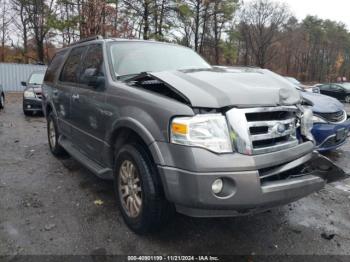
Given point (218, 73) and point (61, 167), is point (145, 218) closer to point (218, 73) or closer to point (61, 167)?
point (218, 73)

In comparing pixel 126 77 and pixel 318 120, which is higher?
pixel 126 77

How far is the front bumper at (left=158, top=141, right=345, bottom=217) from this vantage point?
2380 mm

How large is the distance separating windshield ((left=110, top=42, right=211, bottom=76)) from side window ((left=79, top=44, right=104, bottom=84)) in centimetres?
18

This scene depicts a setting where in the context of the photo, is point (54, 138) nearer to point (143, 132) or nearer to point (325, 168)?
point (143, 132)

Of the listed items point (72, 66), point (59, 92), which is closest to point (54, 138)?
point (59, 92)

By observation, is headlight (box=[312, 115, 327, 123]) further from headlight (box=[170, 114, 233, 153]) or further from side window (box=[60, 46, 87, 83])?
side window (box=[60, 46, 87, 83])

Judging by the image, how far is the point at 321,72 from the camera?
2502 inches

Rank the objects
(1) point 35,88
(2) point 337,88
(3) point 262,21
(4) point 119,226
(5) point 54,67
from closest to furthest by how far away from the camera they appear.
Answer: (4) point 119,226 → (5) point 54,67 → (1) point 35,88 → (2) point 337,88 → (3) point 262,21

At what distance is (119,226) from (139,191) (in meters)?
0.51

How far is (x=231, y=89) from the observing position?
8.75 ft

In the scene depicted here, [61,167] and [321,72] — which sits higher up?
[321,72]

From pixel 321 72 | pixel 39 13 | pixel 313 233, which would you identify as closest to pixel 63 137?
pixel 313 233

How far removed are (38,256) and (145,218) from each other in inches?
37.3

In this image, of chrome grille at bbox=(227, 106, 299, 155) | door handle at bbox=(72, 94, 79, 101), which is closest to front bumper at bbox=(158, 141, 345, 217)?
chrome grille at bbox=(227, 106, 299, 155)
